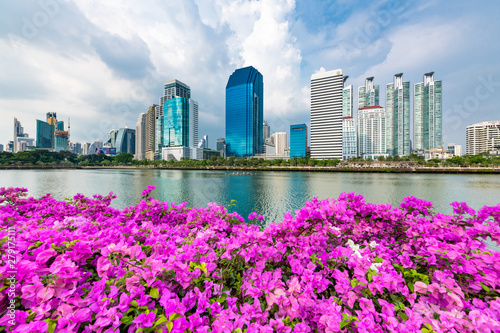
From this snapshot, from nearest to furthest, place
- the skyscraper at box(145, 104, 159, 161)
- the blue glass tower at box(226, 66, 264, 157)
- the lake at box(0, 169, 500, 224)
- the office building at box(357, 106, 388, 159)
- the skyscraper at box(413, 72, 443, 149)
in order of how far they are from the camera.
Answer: the lake at box(0, 169, 500, 224)
the office building at box(357, 106, 388, 159)
the skyscraper at box(413, 72, 443, 149)
the blue glass tower at box(226, 66, 264, 157)
the skyscraper at box(145, 104, 159, 161)

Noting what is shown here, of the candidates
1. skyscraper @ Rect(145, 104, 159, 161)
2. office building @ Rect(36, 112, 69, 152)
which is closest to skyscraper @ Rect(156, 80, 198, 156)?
skyscraper @ Rect(145, 104, 159, 161)

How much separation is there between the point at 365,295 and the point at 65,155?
139688 millimetres

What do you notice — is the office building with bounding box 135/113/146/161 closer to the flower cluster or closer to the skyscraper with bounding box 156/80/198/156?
the skyscraper with bounding box 156/80/198/156

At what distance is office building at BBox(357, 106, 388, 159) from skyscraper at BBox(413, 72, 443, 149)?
1121 inches

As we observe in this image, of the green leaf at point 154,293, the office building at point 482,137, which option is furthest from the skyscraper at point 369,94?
the green leaf at point 154,293

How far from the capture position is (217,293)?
1.47 meters

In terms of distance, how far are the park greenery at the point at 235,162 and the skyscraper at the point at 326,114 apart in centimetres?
1719

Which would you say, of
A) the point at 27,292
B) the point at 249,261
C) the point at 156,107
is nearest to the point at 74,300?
the point at 27,292

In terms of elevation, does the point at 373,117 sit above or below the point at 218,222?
above

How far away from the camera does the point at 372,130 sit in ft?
403

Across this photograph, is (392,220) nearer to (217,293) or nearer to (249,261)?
(249,261)

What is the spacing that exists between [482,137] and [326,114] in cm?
10463

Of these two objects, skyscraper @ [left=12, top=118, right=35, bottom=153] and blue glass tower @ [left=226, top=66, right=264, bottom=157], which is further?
skyscraper @ [left=12, top=118, right=35, bottom=153]

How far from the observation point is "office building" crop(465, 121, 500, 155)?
114m
